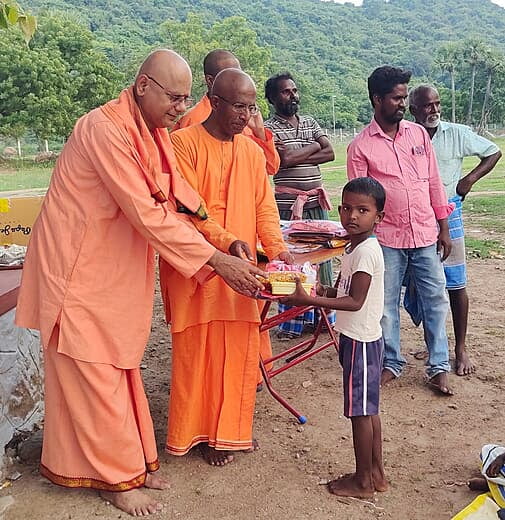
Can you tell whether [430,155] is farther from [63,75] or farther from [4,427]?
[63,75]

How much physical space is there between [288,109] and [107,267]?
2.68 meters

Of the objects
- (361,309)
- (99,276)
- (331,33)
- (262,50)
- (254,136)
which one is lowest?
(361,309)

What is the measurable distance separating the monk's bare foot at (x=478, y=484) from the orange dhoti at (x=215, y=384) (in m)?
1.07

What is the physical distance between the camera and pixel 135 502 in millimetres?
2996

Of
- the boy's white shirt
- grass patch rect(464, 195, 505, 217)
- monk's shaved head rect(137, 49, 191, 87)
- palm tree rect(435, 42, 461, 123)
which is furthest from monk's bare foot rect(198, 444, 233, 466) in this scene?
palm tree rect(435, 42, 461, 123)

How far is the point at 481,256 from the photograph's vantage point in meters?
8.08

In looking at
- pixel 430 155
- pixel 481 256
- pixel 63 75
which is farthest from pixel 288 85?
pixel 63 75

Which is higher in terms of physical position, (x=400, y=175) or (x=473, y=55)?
(x=473, y=55)

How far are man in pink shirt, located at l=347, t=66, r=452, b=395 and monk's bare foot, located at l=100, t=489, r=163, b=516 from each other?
193 centimetres

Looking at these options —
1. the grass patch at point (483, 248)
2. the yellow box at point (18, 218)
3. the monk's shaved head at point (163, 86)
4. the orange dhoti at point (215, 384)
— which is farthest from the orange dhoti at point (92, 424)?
the grass patch at point (483, 248)

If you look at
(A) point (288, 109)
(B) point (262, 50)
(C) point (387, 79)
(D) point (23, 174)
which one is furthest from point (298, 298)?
(B) point (262, 50)

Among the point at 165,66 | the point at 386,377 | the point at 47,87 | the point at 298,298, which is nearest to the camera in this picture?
the point at 165,66

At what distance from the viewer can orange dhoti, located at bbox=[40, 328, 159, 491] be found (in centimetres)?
287

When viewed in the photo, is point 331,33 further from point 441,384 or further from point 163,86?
point 163,86
